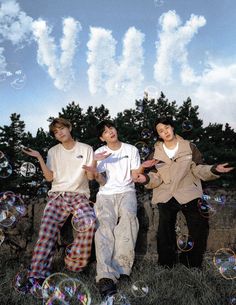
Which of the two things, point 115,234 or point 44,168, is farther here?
point 44,168

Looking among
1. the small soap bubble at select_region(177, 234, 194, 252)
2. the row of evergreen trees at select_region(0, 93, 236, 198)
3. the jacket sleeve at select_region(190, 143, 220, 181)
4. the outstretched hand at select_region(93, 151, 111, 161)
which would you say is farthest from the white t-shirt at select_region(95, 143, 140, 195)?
the row of evergreen trees at select_region(0, 93, 236, 198)

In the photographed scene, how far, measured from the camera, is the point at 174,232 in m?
4.05

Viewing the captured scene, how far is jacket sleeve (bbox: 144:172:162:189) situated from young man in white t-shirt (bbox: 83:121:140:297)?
0.17 metres

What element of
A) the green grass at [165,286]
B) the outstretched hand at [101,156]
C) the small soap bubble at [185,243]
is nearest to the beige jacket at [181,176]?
the small soap bubble at [185,243]

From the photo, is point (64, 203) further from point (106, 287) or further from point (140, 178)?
point (106, 287)

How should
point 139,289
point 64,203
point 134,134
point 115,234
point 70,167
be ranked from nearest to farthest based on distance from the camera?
point 139,289
point 115,234
point 64,203
point 70,167
point 134,134

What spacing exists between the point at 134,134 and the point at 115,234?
12.9 m

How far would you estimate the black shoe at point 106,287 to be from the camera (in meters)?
3.26

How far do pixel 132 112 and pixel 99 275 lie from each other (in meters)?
14.9

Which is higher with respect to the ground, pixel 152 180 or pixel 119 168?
pixel 119 168

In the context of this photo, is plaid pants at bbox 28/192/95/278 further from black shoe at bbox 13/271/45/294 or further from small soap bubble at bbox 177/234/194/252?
small soap bubble at bbox 177/234/194/252

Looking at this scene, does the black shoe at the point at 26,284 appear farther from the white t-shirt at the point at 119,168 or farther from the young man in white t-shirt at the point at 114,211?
the white t-shirt at the point at 119,168

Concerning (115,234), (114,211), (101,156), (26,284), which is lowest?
(26,284)

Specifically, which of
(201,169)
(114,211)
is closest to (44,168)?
(114,211)
